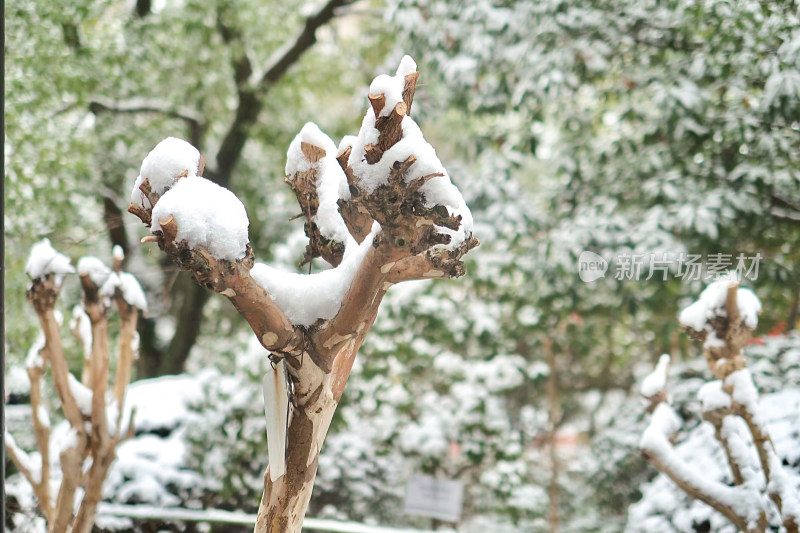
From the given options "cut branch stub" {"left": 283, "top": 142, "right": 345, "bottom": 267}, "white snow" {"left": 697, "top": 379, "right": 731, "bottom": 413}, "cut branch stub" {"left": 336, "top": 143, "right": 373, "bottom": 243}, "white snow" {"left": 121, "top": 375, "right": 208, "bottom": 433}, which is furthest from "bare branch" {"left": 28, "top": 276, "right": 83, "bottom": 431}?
"white snow" {"left": 697, "top": 379, "right": 731, "bottom": 413}

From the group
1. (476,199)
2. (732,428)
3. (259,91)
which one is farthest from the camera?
(259,91)

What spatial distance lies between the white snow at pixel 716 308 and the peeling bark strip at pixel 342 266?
764 millimetres

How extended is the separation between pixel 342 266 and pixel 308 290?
76 millimetres

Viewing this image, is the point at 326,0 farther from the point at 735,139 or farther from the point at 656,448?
the point at 656,448

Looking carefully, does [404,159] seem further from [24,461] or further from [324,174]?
[24,461]

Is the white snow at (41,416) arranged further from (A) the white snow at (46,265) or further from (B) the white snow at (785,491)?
(B) the white snow at (785,491)

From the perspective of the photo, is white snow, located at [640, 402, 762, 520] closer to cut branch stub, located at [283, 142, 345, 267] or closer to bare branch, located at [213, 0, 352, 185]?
cut branch stub, located at [283, 142, 345, 267]

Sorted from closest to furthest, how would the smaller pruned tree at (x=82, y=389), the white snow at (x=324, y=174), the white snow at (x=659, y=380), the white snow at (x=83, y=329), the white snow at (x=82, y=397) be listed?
1. the white snow at (x=324, y=174)
2. the white snow at (x=659, y=380)
3. the smaller pruned tree at (x=82, y=389)
4. the white snow at (x=82, y=397)
5. the white snow at (x=83, y=329)

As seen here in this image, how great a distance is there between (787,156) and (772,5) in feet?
1.66

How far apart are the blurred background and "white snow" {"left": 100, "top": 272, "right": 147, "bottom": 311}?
0.45m

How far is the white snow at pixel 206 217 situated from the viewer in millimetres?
911

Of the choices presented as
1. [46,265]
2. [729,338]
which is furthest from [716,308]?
[46,265]

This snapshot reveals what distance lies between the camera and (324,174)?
1.29 meters

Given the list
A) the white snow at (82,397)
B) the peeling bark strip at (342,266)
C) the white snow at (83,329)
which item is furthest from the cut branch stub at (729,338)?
the white snow at (83,329)
